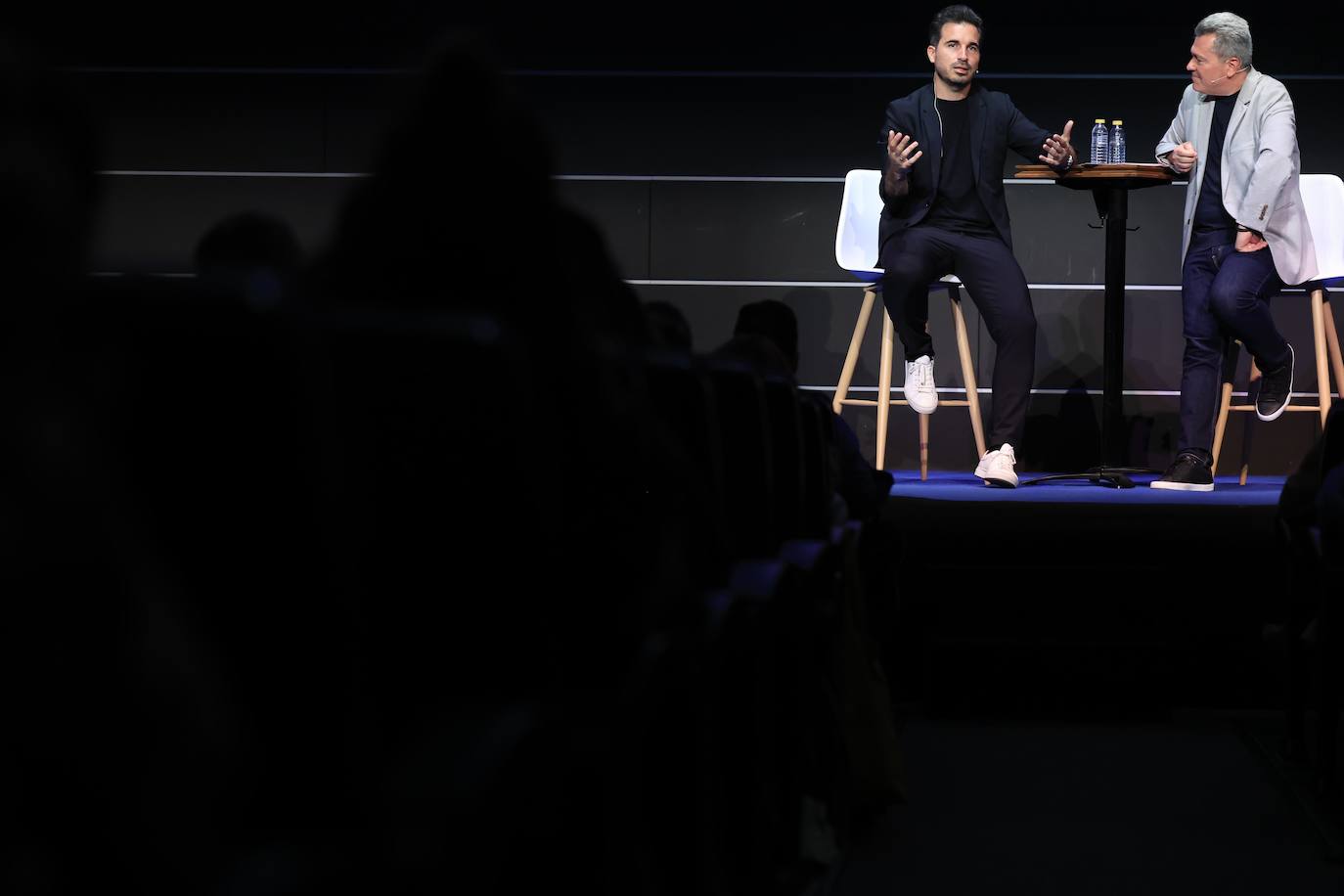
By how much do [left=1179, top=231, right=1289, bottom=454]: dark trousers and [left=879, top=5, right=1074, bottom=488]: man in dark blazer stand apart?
0.47 metres

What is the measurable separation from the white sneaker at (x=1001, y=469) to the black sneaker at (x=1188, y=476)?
413 mm

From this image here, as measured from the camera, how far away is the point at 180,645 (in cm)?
49

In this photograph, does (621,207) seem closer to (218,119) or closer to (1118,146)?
(218,119)

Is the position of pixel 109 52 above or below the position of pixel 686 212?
above

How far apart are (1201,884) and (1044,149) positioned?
262 cm

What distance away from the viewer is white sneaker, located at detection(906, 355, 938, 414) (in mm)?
4586

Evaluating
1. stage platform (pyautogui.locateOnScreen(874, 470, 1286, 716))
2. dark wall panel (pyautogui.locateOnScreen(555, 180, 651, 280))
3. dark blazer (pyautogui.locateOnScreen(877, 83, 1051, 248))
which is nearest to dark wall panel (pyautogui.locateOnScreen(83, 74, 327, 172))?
dark wall panel (pyautogui.locateOnScreen(555, 180, 651, 280))

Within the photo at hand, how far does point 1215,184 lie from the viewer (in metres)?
4.27

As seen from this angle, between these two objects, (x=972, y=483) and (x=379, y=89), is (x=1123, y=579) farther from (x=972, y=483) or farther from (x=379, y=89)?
(x=379, y=89)

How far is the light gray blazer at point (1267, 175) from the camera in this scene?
13.5 feet

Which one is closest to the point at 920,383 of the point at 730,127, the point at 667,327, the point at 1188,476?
the point at 1188,476

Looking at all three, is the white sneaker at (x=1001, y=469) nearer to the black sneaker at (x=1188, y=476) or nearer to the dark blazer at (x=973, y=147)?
the black sneaker at (x=1188, y=476)

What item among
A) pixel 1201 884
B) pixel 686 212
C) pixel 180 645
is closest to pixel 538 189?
pixel 180 645

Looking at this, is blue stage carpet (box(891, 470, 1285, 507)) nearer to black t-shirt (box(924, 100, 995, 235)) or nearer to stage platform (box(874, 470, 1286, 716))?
stage platform (box(874, 470, 1286, 716))
